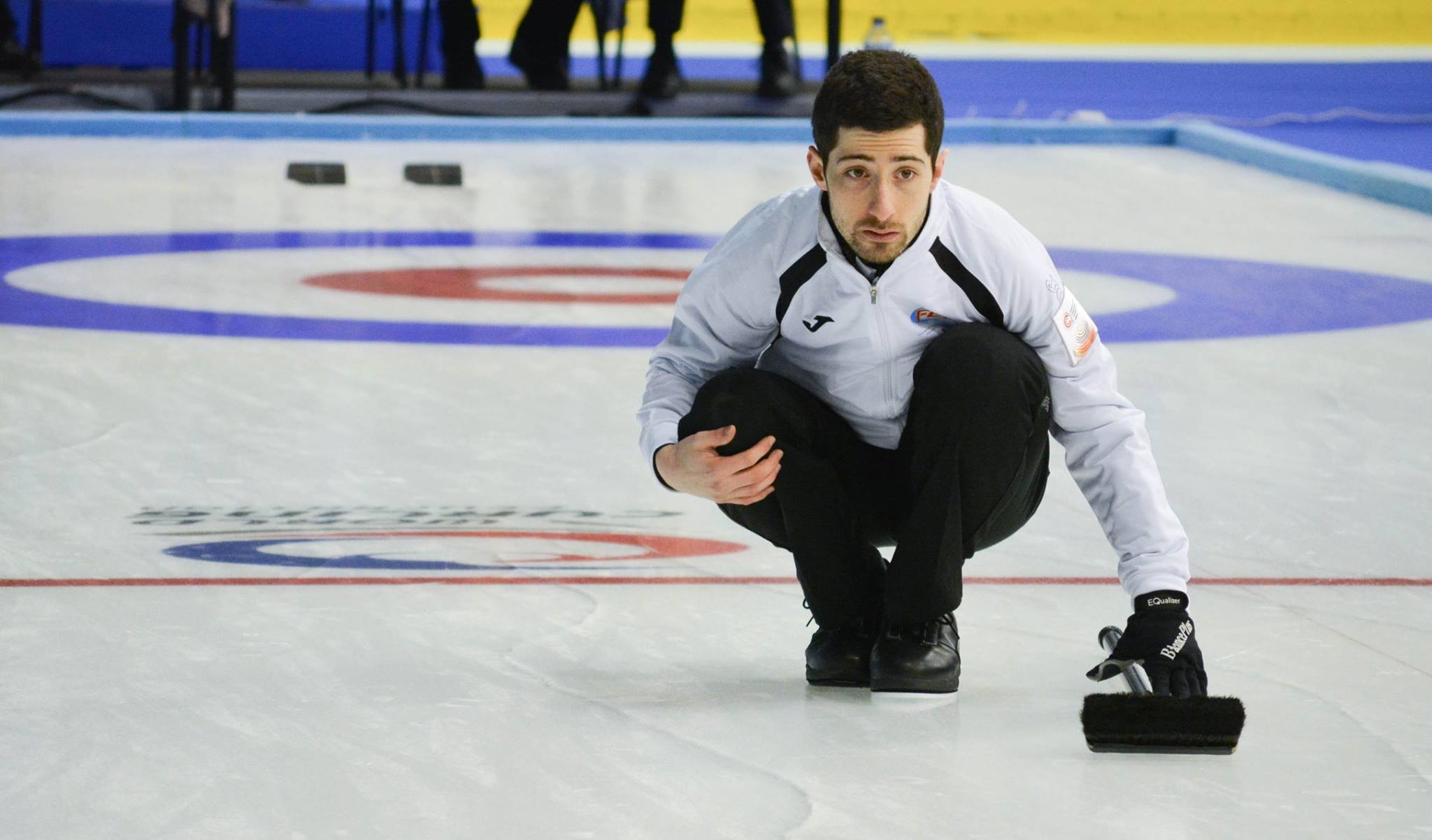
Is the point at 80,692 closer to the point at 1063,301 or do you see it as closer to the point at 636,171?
the point at 1063,301

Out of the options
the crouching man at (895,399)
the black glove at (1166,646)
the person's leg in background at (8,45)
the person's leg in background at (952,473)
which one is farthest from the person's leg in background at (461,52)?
the black glove at (1166,646)

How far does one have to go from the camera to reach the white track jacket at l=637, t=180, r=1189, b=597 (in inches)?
84.4

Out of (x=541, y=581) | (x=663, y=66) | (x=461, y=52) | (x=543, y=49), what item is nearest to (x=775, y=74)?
(x=663, y=66)

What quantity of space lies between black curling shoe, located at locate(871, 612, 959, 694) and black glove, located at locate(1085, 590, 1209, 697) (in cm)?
19

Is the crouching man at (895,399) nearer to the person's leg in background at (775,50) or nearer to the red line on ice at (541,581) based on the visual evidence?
the red line on ice at (541,581)

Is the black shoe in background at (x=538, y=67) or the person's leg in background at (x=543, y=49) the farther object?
the black shoe in background at (x=538, y=67)

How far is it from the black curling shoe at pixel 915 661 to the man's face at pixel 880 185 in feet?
1.31

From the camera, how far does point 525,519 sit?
9.93 feet

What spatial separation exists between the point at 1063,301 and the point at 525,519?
1.10 meters

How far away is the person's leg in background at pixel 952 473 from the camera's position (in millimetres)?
2102

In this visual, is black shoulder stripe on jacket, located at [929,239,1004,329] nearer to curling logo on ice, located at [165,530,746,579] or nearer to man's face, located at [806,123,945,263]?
man's face, located at [806,123,945,263]

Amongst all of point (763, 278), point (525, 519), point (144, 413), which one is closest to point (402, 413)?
point (144, 413)

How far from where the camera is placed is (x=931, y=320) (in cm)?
219

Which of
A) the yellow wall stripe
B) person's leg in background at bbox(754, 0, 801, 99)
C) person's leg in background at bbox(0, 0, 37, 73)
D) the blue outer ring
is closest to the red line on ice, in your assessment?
the blue outer ring
